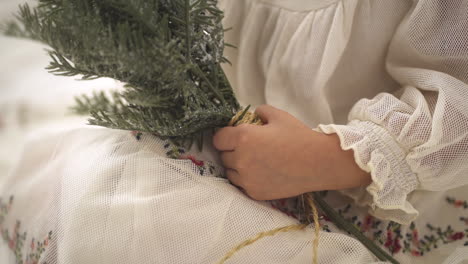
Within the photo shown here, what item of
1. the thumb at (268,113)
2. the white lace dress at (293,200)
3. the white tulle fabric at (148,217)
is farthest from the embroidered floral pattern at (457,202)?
the thumb at (268,113)

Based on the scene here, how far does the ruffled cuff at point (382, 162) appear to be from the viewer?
0.51 m

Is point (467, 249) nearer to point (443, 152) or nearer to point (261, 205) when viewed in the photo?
point (443, 152)

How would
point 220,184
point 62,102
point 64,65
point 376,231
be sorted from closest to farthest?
point 64,65 < point 220,184 < point 376,231 < point 62,102

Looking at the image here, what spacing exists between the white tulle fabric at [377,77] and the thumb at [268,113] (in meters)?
0.07

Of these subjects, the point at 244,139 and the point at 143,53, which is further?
the point at 244,139

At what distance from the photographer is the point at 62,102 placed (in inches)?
40.9

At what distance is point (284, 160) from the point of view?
519 millimetres

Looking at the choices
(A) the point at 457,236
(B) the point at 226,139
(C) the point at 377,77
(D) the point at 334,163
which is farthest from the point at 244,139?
(A) the point at 457,236

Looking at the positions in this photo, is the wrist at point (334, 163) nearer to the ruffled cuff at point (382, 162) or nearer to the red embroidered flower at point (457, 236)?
the ruffled cuff at point (382, 162)

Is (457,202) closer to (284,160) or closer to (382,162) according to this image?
(382,162)

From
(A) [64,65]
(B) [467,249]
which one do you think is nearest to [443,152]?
(B) [467,249]

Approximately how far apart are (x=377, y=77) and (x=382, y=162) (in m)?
0.21

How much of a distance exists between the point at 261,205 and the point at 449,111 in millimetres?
285

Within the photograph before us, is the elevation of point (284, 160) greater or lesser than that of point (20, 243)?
greater
